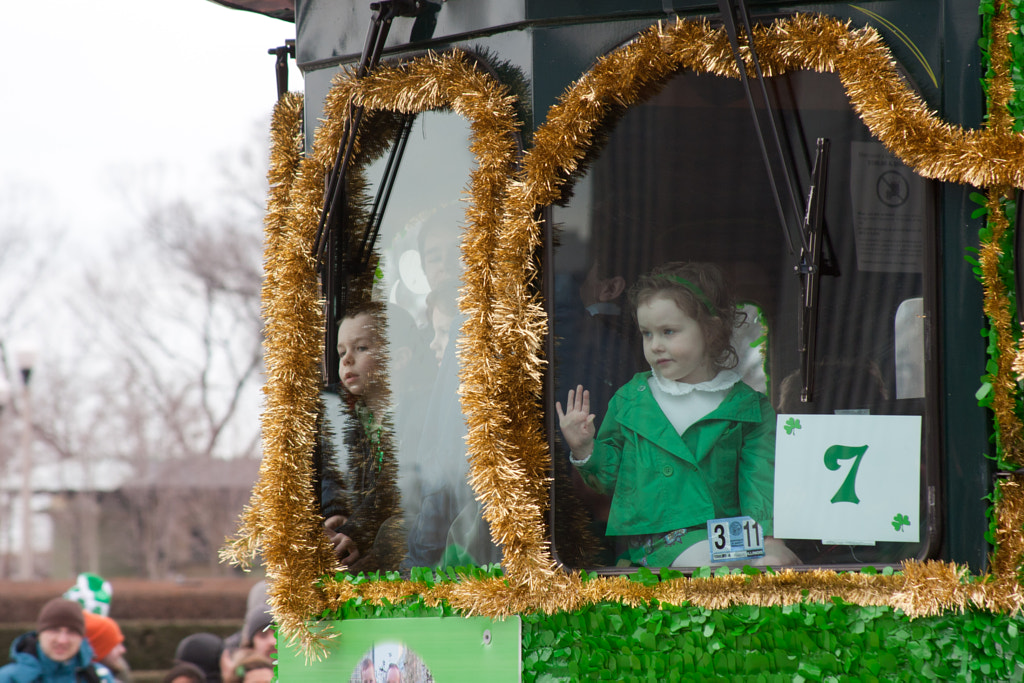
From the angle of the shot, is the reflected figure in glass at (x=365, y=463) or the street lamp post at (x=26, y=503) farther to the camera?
the street lamp post at (x=26, y=503)

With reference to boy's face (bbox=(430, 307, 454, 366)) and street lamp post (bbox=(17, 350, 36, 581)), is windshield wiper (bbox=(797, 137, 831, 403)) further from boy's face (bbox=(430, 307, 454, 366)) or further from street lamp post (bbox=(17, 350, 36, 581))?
street lamp post (bbox=(17, 350, 36, 581))

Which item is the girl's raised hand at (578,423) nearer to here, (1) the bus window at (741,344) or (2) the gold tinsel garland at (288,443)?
(1) the bus window at (741,344)

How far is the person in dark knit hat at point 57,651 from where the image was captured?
6879mm

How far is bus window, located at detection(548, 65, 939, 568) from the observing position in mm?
2471

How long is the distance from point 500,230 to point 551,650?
3.39 ft

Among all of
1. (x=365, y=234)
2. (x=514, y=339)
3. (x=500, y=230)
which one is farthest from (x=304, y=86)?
(x=514, y=339)

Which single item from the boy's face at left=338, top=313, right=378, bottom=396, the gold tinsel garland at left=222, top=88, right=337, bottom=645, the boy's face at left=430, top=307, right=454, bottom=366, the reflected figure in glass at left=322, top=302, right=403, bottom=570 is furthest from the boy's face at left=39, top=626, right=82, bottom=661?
the boy's face at left=430, top=307, right=454, bottom=366

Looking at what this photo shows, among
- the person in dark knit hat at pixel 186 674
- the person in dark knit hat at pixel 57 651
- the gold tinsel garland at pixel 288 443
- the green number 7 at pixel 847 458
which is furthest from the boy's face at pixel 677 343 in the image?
the person in dark knit hat at pixel 186 674

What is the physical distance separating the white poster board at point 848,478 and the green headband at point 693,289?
0.31 meters

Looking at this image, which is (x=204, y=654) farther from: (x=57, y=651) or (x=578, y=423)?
(x=578, y=423)

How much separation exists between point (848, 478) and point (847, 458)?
47 mm

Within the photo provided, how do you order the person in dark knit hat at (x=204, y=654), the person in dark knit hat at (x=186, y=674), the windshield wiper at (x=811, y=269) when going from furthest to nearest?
the person in dark knit hat at (x=204, y=654)
the person in dark knit hat at (x=186, y=674)
the windshield wiper at (x=811, y=269)

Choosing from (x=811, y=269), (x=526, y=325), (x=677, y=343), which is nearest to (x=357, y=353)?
(x=526, y=325)

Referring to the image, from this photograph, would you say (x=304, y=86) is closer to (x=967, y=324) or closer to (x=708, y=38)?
(x=708, y=38)
